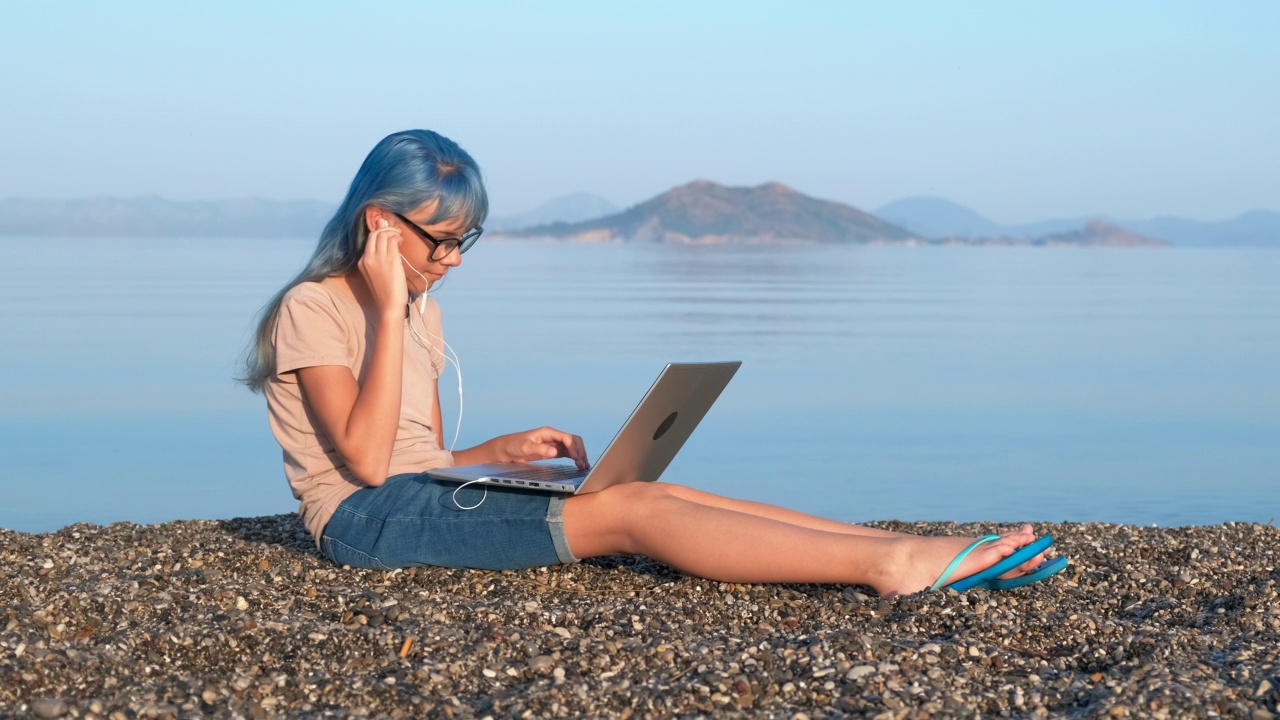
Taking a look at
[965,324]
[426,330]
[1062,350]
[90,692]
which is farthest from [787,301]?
[90,692]

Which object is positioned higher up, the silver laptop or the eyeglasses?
the eyeglasses

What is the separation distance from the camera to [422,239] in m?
4.64

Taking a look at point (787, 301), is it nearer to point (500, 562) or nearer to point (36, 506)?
point (36, 506)

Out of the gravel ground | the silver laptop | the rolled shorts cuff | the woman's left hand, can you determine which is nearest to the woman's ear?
the silver laptop

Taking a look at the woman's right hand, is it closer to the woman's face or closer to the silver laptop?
the woman's face

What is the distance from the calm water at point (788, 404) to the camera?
9234 millimetres

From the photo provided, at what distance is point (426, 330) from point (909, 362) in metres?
12.1

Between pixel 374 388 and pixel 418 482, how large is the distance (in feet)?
1.30

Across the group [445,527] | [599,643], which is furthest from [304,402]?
[599,643]

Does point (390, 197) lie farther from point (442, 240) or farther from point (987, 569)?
point (987, 569)

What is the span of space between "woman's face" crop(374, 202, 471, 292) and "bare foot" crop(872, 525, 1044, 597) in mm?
1789

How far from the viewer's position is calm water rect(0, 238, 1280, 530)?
9234 mm

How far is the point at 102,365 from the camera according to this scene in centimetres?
1498

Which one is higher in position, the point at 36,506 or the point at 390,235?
the point at 390,235
